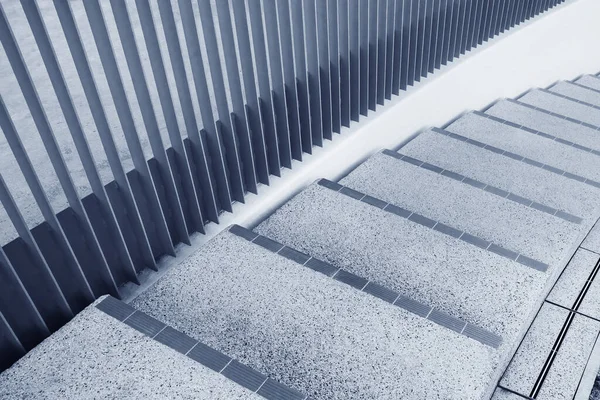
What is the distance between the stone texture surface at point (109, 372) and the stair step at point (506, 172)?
8.89 ft

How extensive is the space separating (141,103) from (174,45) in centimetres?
30

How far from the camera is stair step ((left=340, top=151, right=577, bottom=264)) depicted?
3234mm

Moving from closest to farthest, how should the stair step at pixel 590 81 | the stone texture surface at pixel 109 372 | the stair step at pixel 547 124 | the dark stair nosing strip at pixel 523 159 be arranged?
the stone texture surface at pixel 109 372, the dark stair nosing strip at pixel 523 159, the stair step at pixel 547 124, the stair step at pixel 590 81

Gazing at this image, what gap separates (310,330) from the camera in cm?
245

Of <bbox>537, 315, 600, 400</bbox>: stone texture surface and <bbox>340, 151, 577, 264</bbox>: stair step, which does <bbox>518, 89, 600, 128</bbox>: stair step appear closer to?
<bbox>340, 151, 577, 264</bbox>: stair step

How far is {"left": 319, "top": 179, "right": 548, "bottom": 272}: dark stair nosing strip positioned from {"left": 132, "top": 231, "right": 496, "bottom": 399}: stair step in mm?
762

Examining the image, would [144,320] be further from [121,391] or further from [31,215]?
[31,215]

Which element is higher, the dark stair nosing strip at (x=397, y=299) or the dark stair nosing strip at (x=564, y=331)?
the dark stair nosing strip at (x=397, y=299)

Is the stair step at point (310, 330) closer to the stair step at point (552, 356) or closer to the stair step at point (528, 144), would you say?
the stair step at point (552, 356)

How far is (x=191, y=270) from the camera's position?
9.30 feet

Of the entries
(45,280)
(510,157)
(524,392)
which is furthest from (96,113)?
(510,157)

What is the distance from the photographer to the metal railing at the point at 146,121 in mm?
2205

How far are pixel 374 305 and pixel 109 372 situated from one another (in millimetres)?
1173

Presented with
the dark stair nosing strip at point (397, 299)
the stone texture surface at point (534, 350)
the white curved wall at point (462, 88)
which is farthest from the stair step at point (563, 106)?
the dark stair nosing strip at point (397, 299)
